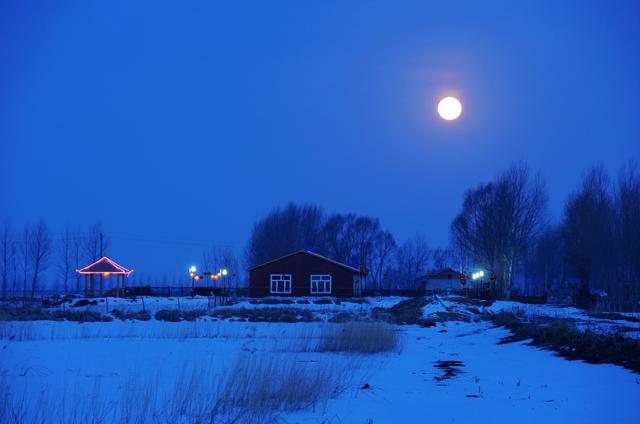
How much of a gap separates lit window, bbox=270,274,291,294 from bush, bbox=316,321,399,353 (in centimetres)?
3278

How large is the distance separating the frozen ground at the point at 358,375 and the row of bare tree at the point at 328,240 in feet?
174

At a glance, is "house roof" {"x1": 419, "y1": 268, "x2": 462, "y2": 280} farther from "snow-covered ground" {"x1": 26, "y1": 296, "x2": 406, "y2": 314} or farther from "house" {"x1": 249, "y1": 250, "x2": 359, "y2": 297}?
"snow-covered ground" {"x1": 26, "y1": 296, "x2": 406, "y2": 314}

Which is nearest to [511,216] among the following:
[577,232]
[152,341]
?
[577,232]

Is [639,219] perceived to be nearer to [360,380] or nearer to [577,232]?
[577,232]

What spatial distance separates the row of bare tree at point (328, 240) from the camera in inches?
2889

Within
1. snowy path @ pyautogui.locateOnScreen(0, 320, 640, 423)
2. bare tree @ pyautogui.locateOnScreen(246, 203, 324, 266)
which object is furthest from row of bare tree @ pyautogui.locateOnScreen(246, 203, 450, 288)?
snowy path @ pyautogui.locateOnScreen(0, 320, 640, 423)

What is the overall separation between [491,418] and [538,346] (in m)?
9.41

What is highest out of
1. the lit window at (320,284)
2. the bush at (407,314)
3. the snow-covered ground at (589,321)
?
the lit window at (320,284)

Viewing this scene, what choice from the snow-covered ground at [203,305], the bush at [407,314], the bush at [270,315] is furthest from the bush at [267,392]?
the snow-covered ground at [203,305]

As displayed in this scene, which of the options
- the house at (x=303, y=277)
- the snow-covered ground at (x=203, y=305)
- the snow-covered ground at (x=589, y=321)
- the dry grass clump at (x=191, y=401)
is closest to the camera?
the dry grass clump at (x=191, y=401)

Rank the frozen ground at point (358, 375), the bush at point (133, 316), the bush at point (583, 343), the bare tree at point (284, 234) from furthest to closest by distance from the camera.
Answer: the bare tree at point (284, 234) < the bush at point (133, 316) < the bush at point (583, 343) < the frozen ground at point (358, 375)

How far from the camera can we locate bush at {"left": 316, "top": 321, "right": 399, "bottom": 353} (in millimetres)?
15266

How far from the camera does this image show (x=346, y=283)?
4919 cm

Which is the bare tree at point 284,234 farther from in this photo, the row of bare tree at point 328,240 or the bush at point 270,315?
the bush at point 270,315
